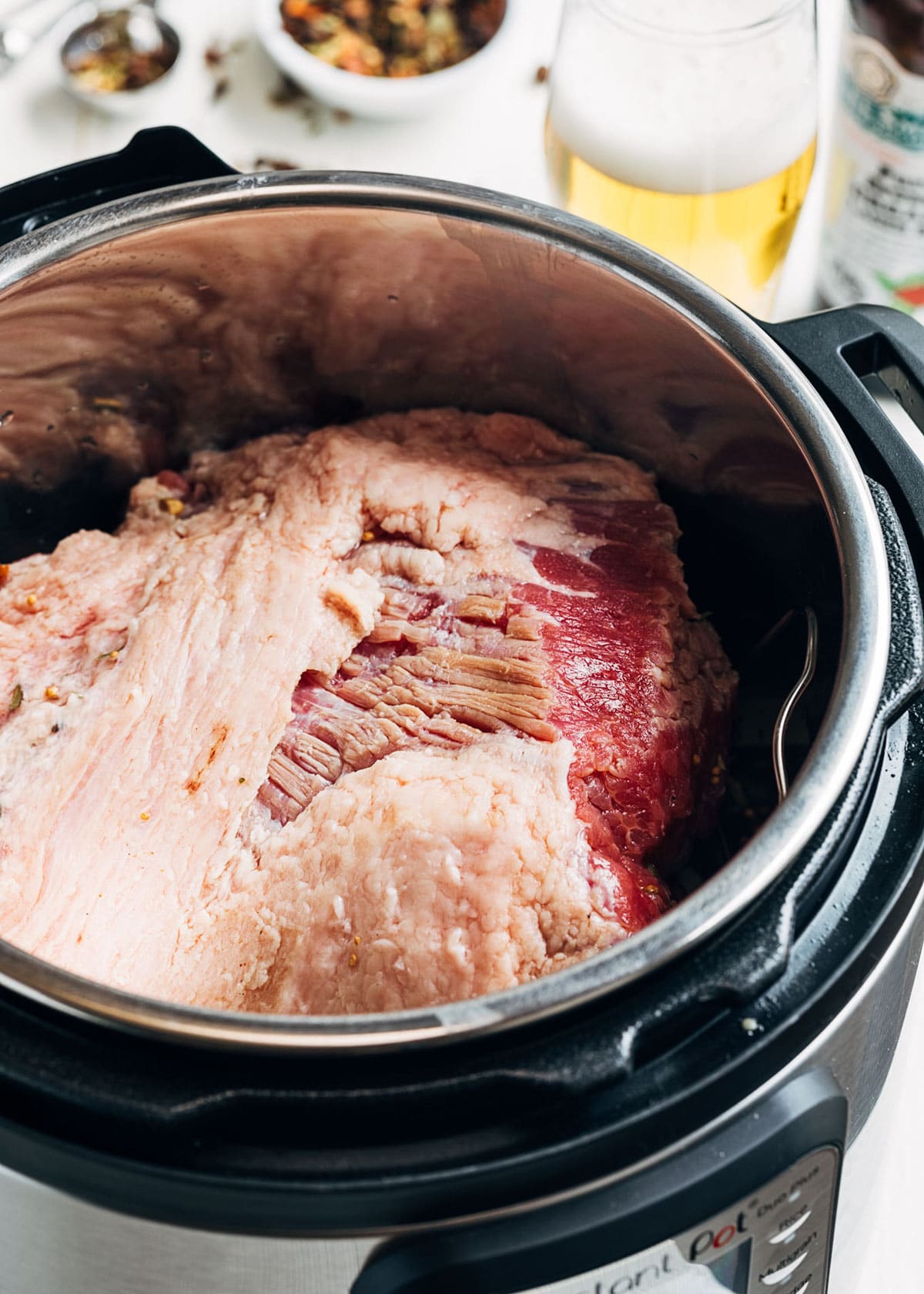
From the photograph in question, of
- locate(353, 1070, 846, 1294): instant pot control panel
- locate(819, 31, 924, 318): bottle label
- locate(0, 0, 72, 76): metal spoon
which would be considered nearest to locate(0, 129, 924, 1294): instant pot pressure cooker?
locate(353, 1070, 846, 1294): instant pot control panel

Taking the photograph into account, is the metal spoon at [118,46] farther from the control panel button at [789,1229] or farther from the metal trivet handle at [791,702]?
the control panel button at [789,1229]

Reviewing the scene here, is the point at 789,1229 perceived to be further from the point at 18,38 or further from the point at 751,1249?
the point at 18,38

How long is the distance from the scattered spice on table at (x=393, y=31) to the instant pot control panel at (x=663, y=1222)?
1715 mm

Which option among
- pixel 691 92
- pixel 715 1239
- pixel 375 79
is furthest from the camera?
pixel 375 79

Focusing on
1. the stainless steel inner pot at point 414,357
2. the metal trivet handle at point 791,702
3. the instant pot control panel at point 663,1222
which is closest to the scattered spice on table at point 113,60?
the stainless steel inner pot at point 414,357

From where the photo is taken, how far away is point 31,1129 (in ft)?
2.94

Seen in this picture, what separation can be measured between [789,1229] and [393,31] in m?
1.81

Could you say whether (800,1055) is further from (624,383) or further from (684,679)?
(624,383)

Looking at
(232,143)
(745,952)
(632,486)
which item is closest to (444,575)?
(632,486)

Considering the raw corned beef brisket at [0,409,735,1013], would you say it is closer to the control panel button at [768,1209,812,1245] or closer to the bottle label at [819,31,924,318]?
the control panel button at [768,1209,812,1245]

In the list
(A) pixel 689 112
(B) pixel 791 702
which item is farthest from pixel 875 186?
(B) pixel 791 702

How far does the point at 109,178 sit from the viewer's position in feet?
4.54

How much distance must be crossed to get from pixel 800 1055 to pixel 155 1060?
1.35 feet

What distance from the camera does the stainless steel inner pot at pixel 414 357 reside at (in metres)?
1.20
